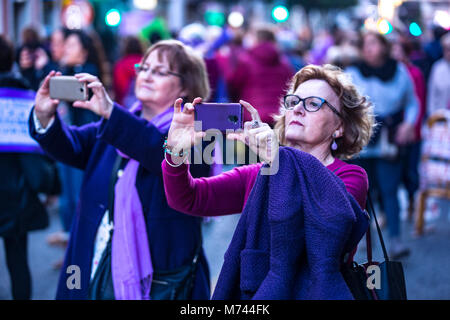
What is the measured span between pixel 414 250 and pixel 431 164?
1089mm


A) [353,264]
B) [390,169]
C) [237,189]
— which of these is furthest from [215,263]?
[353,264]

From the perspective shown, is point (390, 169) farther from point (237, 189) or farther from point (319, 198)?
point (319, 198)

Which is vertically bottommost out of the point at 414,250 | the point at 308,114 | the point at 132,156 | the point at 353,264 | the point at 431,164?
the point at 414,250

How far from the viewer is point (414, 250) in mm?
6988

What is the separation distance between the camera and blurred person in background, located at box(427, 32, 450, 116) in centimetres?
894

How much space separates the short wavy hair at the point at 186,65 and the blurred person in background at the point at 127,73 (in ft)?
12.5

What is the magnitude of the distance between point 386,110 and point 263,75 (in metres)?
2.27

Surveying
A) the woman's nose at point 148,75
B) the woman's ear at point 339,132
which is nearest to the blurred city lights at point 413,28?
the woman's nose at point 148,75

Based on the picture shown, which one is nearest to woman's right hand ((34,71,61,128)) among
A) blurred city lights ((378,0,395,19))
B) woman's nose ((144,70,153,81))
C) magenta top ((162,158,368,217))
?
woman's nose ((144,70,153,81))

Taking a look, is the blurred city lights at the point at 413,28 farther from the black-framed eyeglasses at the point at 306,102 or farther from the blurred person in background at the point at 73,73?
the black-framed eyeglasses at the point at 306,102

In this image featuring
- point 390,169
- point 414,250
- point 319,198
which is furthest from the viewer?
point 414,250

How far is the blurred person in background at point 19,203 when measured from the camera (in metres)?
4.38

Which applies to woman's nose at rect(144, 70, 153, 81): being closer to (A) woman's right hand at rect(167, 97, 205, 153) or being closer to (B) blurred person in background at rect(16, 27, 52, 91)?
(A) woman's right hand at rect(167, 97, 205, 153)

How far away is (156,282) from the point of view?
322 centimetres
